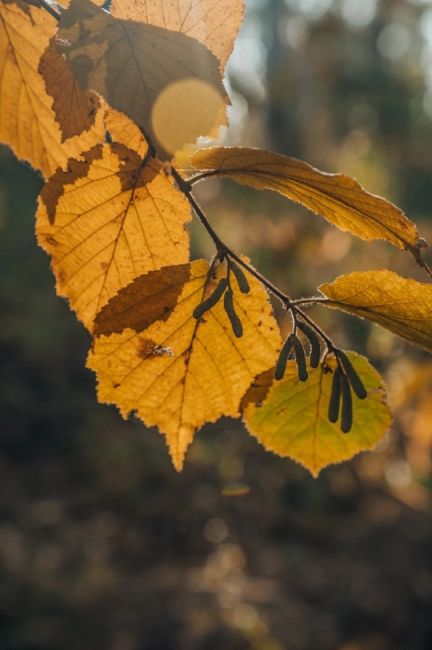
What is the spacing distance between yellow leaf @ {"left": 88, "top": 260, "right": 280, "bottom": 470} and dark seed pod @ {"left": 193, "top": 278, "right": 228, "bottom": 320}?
0.02 m

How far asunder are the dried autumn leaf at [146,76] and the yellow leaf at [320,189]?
0.14 ft

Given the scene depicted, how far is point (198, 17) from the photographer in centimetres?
53

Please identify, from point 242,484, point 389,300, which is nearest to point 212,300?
point 389,300

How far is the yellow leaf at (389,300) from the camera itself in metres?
0.54

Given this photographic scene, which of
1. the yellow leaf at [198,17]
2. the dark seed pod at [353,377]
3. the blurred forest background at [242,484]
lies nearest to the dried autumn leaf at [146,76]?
the yellow leaf at [198,17]

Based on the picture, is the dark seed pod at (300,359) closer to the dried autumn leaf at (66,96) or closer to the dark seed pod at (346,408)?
the dark seed pod at (346,408)

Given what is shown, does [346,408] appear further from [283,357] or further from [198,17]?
[198,17]

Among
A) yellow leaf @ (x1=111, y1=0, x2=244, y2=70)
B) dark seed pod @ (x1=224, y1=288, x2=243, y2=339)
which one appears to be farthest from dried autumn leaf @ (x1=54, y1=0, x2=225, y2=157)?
dark seed pod @ (x1=224, y1=288, x2=243, y2=339)

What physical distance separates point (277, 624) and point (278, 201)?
4.89 meters

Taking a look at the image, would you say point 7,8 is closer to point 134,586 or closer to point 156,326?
point 156,326

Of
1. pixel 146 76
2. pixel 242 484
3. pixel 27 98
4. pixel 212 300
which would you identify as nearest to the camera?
pixel 146 76

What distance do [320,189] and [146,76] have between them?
5.8 inches

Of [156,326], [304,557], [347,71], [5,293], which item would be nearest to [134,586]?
[304,557]

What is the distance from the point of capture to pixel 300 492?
8430mm
